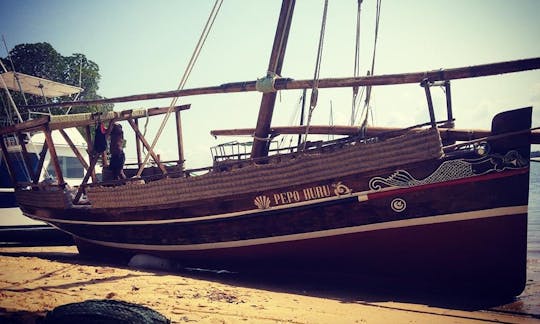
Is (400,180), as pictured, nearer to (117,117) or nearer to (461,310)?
(461,310)

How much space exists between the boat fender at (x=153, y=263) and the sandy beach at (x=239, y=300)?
1223 mm

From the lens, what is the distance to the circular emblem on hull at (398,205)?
199 inches

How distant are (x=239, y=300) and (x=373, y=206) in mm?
2533

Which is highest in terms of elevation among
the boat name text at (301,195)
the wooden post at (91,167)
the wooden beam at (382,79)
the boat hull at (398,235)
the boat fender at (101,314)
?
the wooden beam at (382,79)

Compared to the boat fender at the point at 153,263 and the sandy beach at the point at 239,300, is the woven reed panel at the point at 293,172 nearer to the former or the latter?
the boat fender at the point at 153,263

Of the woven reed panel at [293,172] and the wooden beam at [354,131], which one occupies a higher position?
the wooden beam at [354,131]

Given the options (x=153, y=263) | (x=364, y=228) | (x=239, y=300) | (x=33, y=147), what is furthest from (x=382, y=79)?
(x=33, y=147)

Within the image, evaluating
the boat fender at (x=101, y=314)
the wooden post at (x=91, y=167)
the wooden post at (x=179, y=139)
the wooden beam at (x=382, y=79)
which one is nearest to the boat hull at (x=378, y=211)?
the wooden beam at (x=382, y=79)

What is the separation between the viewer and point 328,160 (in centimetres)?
536

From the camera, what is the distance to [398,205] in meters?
5.08

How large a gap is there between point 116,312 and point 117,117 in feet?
20.7

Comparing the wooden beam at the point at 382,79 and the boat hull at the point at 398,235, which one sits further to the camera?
the wooden beam at the point at 382,79

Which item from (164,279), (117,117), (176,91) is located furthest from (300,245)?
(117,117)

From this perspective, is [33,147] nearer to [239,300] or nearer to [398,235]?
[239,300]
